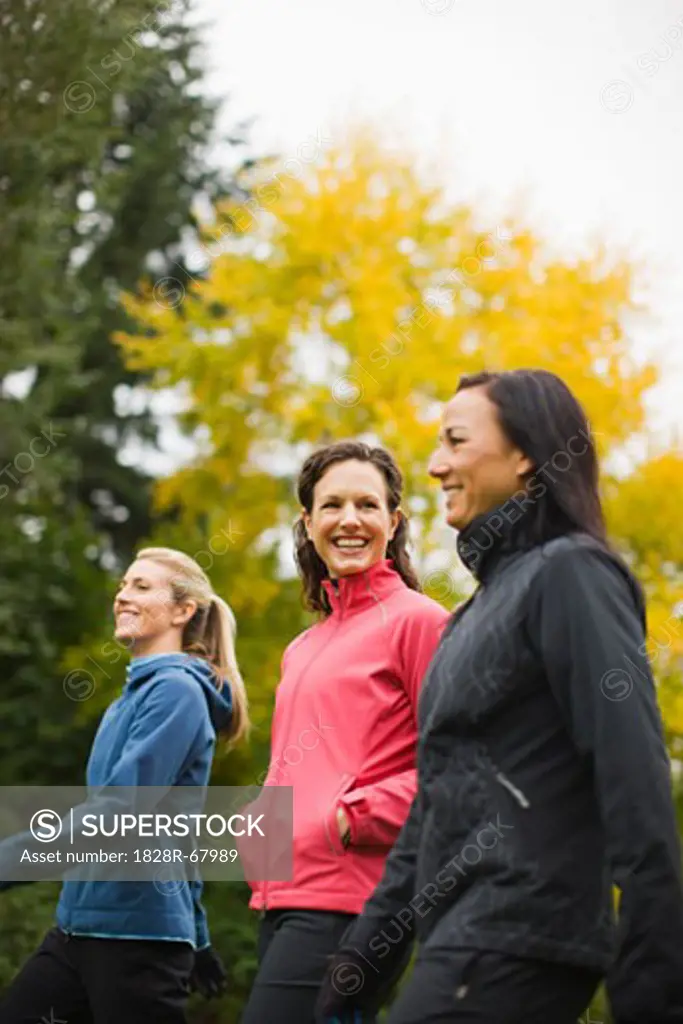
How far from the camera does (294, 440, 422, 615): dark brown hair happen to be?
175 inches

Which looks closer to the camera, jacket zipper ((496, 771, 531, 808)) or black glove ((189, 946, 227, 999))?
jacket zipper ((496, 771, 531, 808))

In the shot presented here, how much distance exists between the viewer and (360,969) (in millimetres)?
3291

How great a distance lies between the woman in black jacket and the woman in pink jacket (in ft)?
2.81

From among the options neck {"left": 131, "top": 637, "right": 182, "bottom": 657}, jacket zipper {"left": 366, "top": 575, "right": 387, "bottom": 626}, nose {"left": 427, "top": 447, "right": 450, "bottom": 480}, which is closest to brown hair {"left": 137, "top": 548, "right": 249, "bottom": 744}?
neck {"left": 131, "top": 637, "right": 182, "bottom": 657}

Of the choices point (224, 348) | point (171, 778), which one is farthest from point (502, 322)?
point (171, 778)

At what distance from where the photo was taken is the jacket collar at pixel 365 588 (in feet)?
14.1

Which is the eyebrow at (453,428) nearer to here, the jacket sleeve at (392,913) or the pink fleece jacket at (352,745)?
the jacket sleeve at (392,913)

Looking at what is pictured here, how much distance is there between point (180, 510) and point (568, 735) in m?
21.2

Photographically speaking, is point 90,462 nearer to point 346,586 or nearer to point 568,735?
point 346,586

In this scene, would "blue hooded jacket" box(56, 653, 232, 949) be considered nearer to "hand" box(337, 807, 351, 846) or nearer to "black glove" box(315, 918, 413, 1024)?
"hand" box(337, 807, 351, 846)

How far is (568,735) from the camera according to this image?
2.77 m

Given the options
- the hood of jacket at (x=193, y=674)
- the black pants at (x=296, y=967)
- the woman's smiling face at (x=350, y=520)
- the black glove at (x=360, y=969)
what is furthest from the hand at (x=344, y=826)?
the hood of jacket at (x=193, y=674)

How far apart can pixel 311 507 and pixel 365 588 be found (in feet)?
0.99

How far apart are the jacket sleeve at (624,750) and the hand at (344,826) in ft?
4.04
